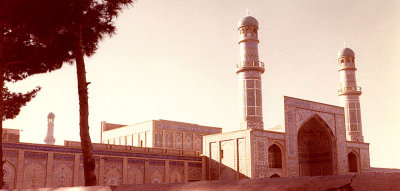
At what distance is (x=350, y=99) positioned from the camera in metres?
34.9

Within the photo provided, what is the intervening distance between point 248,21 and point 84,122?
2235 cm

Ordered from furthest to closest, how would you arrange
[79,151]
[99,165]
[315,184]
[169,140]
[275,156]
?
[169,140]
[275,156]
[99,165]
[79,151]
[315,184]

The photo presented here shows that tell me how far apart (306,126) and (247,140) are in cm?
738

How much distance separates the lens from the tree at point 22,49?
28.7 ft

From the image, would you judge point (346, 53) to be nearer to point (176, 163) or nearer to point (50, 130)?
point (176, 163)

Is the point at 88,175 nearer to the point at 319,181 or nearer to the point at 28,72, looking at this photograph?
the point at 28,72

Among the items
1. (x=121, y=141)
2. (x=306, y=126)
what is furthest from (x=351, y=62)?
(x=121, y=141)

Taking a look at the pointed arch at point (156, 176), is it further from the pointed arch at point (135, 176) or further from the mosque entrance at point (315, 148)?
the mosque entrance at point (315, 148)

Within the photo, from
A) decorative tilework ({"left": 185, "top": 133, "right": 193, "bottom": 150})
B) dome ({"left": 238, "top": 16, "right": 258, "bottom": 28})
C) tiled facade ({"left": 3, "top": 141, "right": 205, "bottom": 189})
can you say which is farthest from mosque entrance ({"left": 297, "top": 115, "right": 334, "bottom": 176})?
decorative tilework ({"left": 185, "top": 133, "right": 193, "bottom": 150})

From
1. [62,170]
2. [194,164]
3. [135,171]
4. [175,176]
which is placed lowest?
[175,176]

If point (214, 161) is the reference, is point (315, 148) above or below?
above

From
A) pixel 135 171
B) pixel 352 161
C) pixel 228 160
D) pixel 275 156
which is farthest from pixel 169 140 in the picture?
pixel 352 161

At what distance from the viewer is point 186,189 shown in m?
2.54

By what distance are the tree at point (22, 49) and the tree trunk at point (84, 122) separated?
3.51ft
